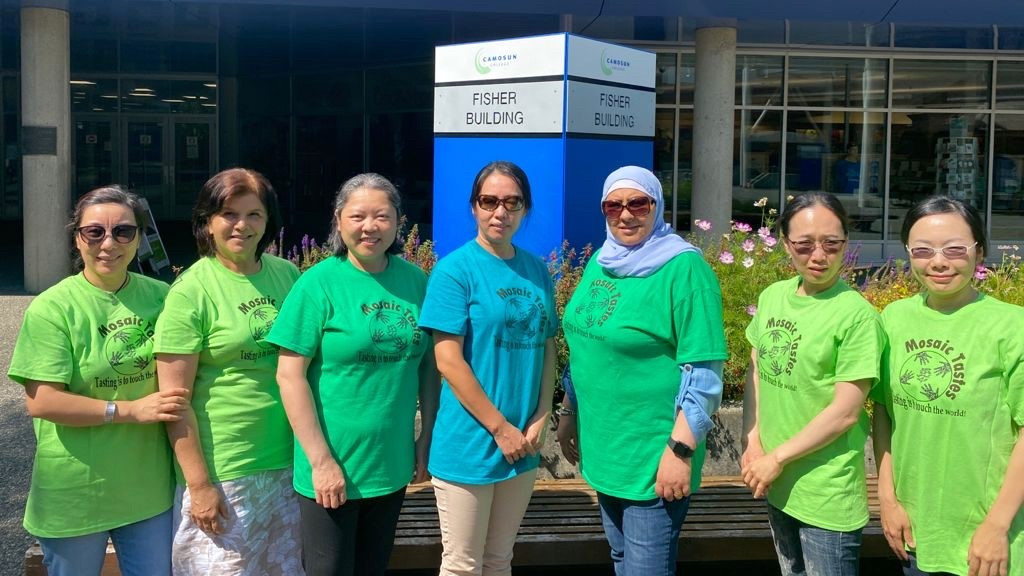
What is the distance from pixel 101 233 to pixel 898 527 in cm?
246

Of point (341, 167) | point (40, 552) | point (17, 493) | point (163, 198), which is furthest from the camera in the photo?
point (163, 198)

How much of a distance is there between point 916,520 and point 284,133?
19618mm

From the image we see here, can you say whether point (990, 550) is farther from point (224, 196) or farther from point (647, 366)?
point (224, 196)

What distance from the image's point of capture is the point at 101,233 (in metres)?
2.98

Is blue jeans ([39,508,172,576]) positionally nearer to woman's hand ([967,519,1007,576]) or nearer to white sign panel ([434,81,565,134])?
woman's hand ([967,519,1007,576])

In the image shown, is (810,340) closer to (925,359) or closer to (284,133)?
(925,359)

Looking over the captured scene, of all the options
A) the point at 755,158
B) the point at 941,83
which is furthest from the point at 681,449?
the point at 941,83

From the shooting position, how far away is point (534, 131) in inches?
319

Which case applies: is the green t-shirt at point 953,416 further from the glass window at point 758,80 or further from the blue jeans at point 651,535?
the glass window at point 758,80

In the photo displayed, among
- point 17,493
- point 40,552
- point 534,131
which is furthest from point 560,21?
point 40,552

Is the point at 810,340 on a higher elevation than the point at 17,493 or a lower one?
higher

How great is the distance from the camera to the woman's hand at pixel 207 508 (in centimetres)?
303

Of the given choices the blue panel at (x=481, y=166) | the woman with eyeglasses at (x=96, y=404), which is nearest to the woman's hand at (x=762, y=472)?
the woman with eyeglasses at (x=96, y=404)

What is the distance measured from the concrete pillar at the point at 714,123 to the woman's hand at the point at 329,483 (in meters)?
11.7
